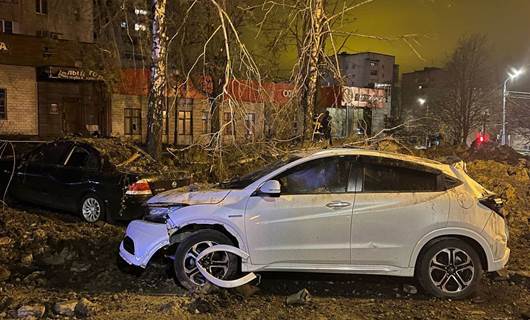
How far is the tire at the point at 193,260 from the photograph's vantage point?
5.74m

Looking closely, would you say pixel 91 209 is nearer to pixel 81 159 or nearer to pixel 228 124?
pixel 81 159

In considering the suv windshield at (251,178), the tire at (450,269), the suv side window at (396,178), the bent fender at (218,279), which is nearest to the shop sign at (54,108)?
the suv windshield at (251,178)

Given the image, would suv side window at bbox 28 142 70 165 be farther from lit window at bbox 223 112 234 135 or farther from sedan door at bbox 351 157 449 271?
sedan door at bbox 351 157 449 271

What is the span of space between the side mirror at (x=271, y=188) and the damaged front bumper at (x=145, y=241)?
3.78ft

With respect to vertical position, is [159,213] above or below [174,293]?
above

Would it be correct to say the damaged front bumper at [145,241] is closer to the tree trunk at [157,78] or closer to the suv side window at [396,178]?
the suv side window at [396,178]

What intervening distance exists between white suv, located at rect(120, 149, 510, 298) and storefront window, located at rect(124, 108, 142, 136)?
86.3 ft

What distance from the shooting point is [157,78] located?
1294 centimetres

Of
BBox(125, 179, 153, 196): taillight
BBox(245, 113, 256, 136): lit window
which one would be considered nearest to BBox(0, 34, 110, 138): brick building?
BBox(245, 113, 256, 136): lit window

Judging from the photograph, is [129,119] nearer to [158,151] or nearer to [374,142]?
[158,151]

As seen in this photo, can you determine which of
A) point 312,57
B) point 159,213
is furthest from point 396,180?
point 312,57

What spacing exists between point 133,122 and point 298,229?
89.3 ft

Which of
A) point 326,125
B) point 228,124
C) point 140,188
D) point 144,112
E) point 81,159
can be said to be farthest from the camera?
point 144,112

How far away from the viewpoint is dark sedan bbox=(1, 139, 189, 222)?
8938 mm
